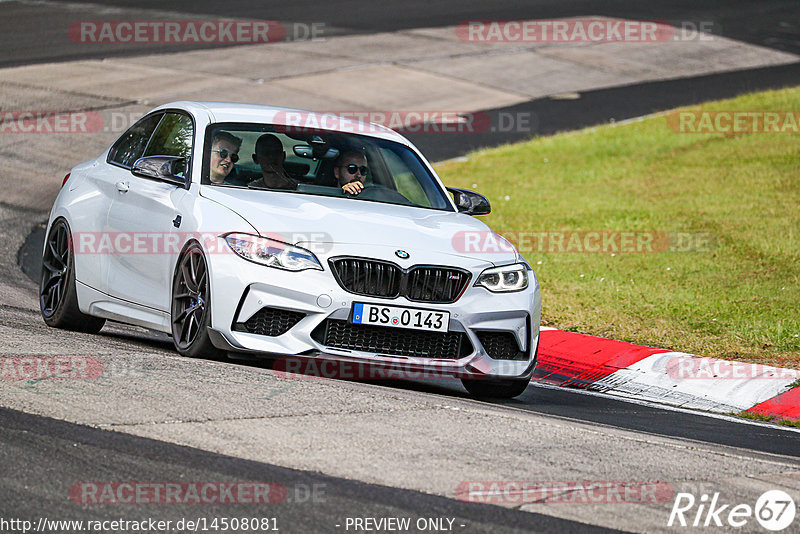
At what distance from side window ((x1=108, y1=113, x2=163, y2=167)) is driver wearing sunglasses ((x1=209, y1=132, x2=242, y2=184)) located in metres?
0.90

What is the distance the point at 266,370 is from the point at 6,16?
24317 mm

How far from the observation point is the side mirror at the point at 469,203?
8.62m

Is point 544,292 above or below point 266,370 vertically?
below

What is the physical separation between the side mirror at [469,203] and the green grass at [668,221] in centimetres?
231

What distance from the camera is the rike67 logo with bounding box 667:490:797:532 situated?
16.3 ft

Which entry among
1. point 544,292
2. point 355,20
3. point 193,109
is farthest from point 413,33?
point 193,109

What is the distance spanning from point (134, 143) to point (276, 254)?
2413 millimetres

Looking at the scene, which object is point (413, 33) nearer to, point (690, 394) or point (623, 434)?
point (690, 394)

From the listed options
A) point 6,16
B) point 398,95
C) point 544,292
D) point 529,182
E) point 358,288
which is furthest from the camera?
point 6,16

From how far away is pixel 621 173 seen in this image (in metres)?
18.2
